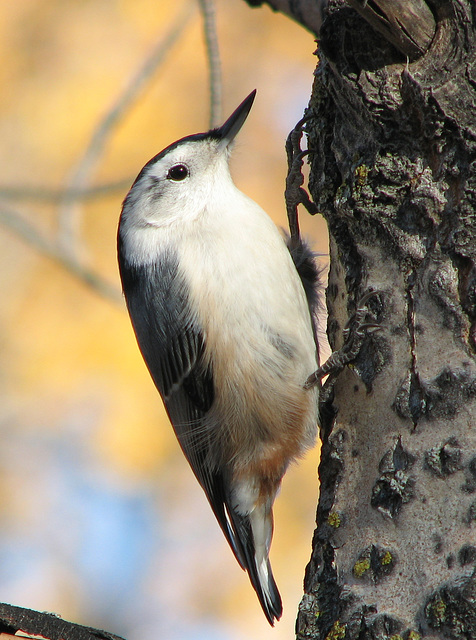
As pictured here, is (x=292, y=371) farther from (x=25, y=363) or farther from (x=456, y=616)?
(x=25, y=363)

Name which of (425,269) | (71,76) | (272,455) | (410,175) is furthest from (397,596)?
(71,76)

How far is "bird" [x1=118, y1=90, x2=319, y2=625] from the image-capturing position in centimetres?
211

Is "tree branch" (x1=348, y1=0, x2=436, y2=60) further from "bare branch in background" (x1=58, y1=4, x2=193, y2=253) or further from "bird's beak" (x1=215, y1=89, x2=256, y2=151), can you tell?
"bare branch in background" (x1=58, y1=4, x2=193, y2=253)

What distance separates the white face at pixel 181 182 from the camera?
2354 millimetres

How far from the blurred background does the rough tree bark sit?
269cm

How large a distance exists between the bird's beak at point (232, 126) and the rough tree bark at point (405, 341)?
0.84 meters

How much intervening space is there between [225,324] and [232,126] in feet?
2.48

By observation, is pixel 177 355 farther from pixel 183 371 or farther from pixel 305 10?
pixel 305 10

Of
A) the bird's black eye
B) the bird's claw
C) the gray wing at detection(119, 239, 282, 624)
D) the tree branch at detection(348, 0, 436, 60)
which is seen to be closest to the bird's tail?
the gray wing at detection(119, 239, 282, 624)

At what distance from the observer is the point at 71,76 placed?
4727mm


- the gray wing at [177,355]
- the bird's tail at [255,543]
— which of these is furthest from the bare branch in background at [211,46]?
the bird's tail at [255,543]

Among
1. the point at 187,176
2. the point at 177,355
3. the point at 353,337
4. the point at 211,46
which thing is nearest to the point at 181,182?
the point at 187,176

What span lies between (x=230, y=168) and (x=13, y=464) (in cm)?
294

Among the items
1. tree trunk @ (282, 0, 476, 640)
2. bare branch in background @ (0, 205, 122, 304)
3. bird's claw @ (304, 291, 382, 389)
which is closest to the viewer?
tree trunk @ (282, 0, 476, 640)
